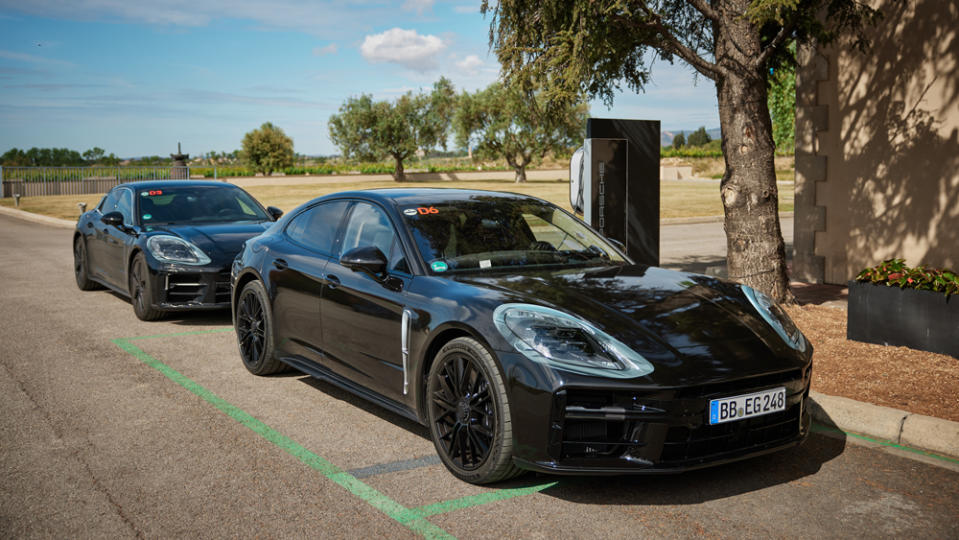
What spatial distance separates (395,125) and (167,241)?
58097mm

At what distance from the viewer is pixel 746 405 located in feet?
13.1

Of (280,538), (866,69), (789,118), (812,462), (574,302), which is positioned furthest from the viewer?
(789,118)

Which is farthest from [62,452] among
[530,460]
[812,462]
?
[812,462]

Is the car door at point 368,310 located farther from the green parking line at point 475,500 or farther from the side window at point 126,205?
the side window at point 126,205

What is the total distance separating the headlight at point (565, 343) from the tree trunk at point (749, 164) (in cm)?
493

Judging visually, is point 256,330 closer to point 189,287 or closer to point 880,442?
point 189,287

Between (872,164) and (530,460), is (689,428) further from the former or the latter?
(872,164)

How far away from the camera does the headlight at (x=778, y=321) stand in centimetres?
453

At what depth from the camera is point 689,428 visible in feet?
12.6

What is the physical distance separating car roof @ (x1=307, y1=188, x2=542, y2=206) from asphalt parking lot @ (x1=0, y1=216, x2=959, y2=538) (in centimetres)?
143

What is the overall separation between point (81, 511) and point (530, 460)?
210 cm

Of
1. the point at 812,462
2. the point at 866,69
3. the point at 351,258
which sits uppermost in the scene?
the point at 866,69

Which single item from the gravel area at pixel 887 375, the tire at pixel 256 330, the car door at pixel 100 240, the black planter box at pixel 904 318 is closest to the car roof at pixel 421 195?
the tire at pixel 256 330

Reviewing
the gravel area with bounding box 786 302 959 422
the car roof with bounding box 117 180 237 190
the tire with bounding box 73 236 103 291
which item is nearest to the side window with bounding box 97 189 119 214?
the car roof with bounding box 117 180 237 190
